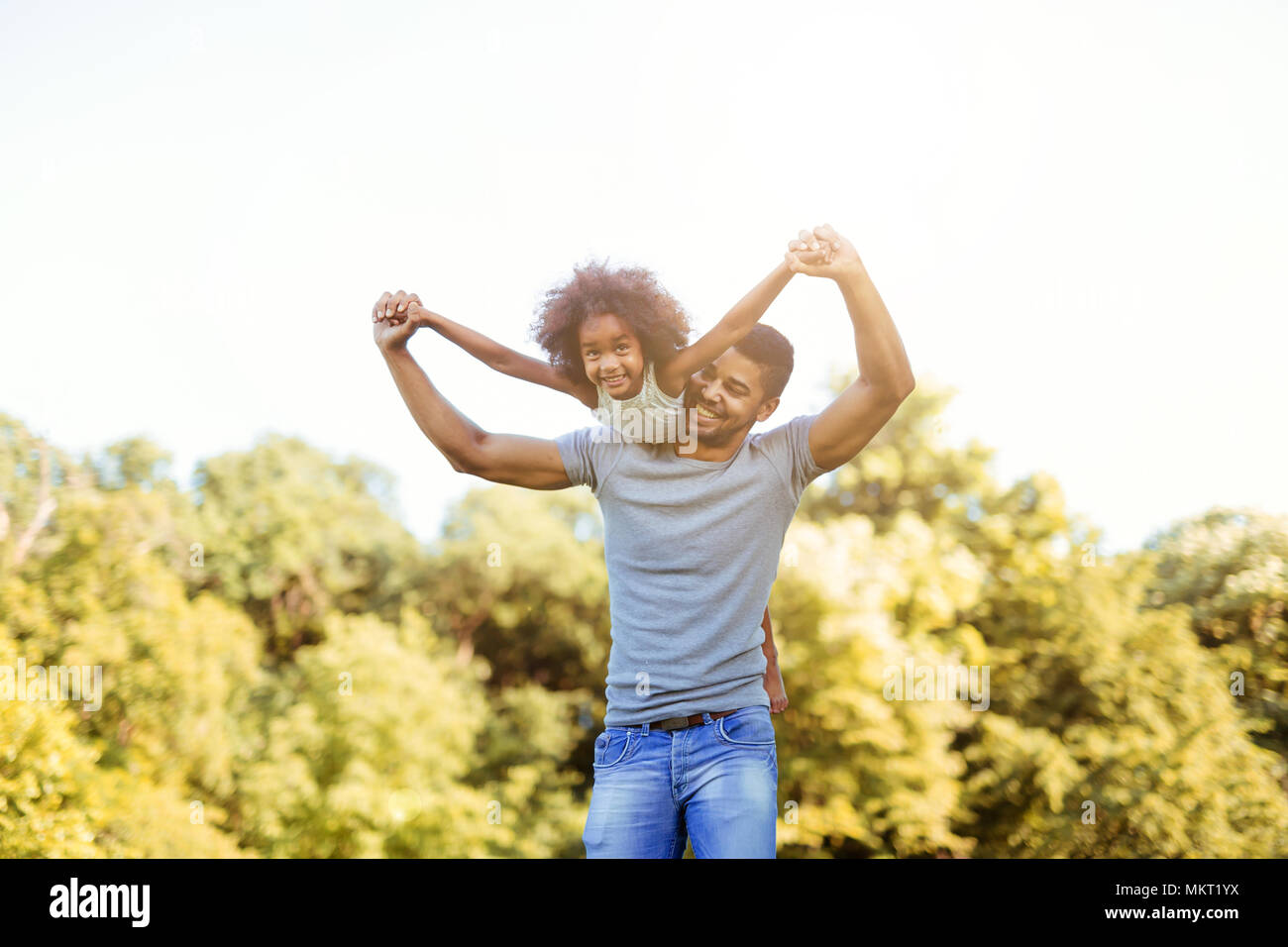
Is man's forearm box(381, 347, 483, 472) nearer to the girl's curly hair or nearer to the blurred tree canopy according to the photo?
the girl's curly hair

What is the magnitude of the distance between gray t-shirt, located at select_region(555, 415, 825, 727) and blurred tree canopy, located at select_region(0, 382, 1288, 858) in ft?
28.4

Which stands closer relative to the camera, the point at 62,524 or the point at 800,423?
the point at 800,423

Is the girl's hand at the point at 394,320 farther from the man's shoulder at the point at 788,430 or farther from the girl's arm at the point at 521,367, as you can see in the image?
the man's shoulder at the point at 788,430

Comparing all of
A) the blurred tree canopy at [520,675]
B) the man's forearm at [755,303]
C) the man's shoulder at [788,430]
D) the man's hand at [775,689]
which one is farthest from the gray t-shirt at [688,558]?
the blurred tree canopy at [520,675]

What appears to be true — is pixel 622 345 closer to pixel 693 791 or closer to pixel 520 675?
pixel 693 791

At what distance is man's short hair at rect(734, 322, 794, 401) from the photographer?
2.43 meters

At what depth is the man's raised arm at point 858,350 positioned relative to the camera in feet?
6.79

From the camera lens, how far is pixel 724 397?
235 centimetres

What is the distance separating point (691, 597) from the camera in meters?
2.12

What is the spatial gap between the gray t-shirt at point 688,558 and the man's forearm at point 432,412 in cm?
20

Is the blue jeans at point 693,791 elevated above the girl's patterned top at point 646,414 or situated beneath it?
situated beneath

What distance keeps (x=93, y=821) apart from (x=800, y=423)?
919 cm
